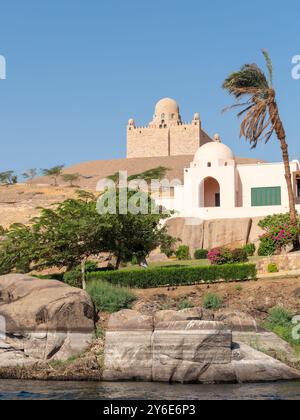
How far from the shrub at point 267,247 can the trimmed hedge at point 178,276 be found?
→ 6208mm

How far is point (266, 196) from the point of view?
45.7 m

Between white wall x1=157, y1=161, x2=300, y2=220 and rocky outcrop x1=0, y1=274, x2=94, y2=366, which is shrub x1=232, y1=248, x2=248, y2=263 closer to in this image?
rocky outcrop x1=0, y1=274, x2=94, y2=366

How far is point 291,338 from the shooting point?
78.9 feet

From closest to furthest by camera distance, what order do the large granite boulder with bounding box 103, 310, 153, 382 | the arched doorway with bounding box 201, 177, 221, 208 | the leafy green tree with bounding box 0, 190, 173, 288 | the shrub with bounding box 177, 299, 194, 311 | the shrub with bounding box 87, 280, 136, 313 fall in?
1. the large granite boulder with bounding box 103, 310, 153, 382
2. the shrub with bounding box 87, 280, 136, 313
3. the shrub with bounding box 177, 299, 194, 311
4. the leafy green tree with bounding box 0, 190, 173, 288
5. the arched doorway with bounding box 201, 177, 221, 208

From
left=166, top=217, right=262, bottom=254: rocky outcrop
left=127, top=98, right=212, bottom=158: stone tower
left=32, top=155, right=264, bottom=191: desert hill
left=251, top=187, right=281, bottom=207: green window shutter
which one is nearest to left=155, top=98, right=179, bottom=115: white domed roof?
left=127, top=98, right=212, bottom=158: stone tower

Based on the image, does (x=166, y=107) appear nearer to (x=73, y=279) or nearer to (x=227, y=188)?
(x=227, y=188)

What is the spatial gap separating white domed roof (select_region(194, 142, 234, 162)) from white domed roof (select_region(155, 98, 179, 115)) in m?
56.9

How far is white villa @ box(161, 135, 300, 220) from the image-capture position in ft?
148

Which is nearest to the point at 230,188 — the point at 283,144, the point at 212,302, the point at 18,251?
the point at 283,144

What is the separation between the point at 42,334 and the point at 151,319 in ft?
11.7

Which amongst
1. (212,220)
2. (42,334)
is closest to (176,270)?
(42,334)

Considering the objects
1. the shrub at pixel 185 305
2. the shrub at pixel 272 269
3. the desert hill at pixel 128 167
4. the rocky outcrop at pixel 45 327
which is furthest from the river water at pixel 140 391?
the desert hill at pixel 128 167

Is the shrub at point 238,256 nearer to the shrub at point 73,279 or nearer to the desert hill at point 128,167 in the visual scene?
the shrub at point 73,279

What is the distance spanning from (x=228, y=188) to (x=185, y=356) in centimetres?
2667
